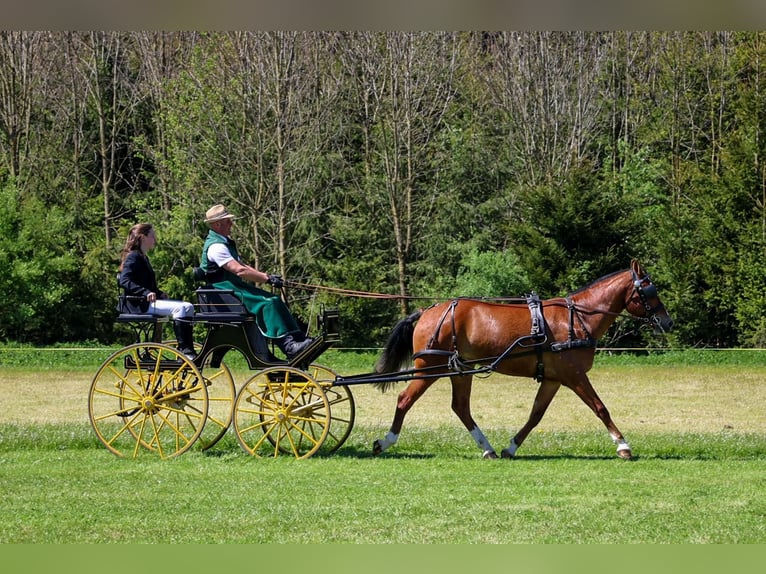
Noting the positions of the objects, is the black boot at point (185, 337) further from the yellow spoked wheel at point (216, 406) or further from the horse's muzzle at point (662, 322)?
the horse's muzzle at point (662, 322)

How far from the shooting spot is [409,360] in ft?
33.3

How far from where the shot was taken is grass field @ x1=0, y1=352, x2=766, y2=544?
6.62 m

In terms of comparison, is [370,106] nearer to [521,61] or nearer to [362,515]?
[521,61]

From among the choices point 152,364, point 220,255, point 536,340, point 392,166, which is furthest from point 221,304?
point 392,166

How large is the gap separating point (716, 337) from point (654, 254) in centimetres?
238

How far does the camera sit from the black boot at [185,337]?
31.9 ft

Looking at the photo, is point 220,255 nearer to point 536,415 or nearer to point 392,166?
point 536,415

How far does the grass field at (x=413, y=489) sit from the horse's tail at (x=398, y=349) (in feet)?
2.70

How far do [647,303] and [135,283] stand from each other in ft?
15.2

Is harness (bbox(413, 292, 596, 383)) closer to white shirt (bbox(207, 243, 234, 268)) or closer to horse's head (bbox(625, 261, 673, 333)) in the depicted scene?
horse's head (bbox(625, 261, 673, 333))

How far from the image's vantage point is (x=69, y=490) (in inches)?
316

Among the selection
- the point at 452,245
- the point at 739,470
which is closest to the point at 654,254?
the point at 452,245

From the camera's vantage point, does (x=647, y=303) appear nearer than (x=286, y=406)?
No

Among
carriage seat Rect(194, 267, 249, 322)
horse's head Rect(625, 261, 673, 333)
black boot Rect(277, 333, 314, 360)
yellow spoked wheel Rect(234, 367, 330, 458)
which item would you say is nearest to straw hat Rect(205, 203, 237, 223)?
carriage seat Rect(194, 267, 249, 322)
